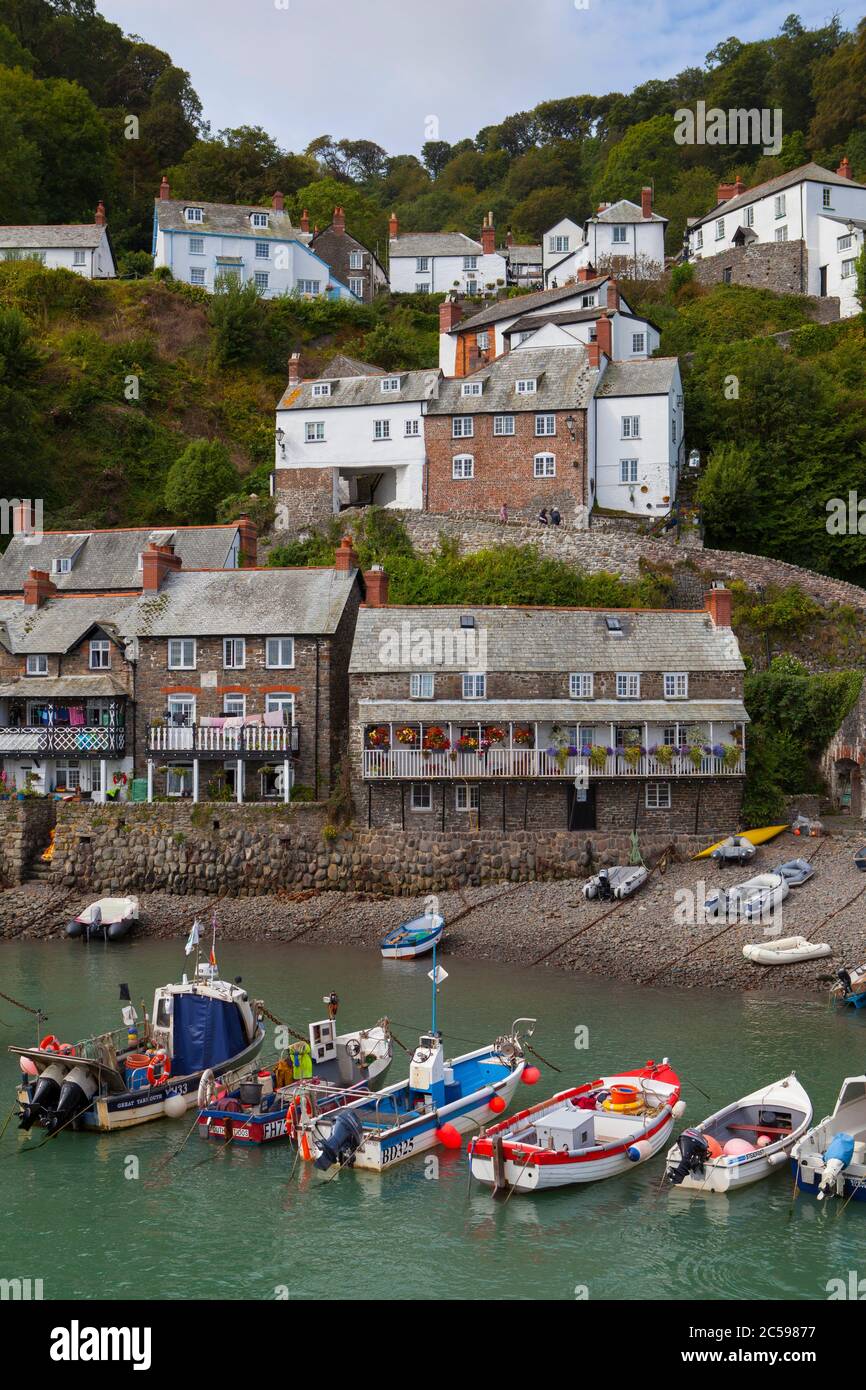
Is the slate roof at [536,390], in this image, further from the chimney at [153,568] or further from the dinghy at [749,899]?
the dinghy at [749,899]

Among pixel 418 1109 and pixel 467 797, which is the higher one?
pixel 467 797

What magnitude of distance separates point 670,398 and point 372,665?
20872mm

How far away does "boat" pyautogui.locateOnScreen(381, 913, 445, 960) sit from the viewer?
123ft

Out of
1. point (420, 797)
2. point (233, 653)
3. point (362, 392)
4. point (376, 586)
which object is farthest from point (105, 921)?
point (362, 392)

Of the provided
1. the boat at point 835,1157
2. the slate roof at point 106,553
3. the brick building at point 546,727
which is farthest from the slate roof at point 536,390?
the boat at point 835,1157

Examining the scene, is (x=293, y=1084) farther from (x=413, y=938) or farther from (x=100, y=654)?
(x=100, y=654)

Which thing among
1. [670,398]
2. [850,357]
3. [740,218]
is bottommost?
[670,398]

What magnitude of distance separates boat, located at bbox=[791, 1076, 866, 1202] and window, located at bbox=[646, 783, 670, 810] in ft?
69.4

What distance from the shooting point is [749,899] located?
36656 mm

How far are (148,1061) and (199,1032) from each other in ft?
3.94

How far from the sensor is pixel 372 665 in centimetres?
4450

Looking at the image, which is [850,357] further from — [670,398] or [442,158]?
[442,158]
